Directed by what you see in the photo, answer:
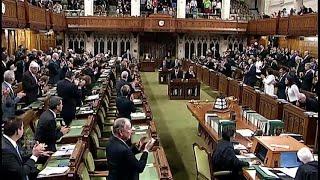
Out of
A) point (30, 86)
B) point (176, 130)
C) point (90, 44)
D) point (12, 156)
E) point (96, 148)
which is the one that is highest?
point (90, 44)

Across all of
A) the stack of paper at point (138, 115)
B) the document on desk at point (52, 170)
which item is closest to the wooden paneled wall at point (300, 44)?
the stack of paper at point (138, 115)

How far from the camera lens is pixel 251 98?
1142 cm

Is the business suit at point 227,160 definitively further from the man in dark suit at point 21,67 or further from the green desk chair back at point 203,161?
the man in dark suit at point 21,67

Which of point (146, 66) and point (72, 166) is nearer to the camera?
point (72, 166)

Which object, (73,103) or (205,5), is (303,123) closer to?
(73,103)

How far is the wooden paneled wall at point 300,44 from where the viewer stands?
20.4 metres

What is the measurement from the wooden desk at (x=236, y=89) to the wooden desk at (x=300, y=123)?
13.6 ft

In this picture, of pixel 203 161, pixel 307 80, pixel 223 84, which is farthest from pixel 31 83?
pixel 223 84

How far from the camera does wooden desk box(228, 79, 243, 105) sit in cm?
1293

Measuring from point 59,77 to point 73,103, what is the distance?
4.68 metres

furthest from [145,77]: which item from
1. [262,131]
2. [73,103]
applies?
[262,131]

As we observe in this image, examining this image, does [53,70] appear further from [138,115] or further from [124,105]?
[124,105]

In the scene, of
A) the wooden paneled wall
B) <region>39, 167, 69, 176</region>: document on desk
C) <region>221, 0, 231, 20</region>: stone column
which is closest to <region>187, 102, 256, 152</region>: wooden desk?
<region>39, 167, 69, 176</region>: document on desk

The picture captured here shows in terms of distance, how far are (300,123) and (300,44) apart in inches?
599
